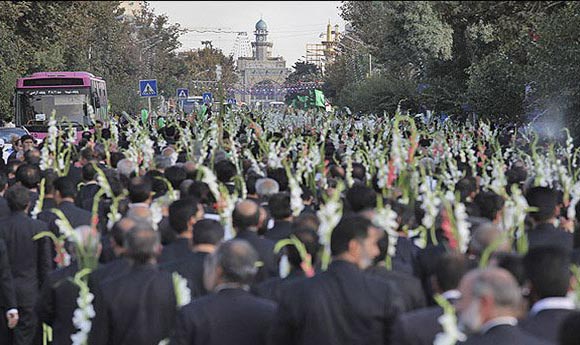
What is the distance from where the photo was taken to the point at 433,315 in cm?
535

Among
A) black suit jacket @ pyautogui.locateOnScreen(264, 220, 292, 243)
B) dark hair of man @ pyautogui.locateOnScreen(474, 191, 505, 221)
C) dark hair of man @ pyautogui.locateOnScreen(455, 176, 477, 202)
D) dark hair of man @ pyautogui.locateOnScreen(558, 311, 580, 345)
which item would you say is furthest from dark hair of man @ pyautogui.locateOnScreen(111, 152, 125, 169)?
dark hair of man @ pyautogui.locateOnScreen(558, 311, 580, 345)

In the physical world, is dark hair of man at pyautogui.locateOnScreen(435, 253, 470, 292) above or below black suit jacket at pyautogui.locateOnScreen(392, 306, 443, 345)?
above

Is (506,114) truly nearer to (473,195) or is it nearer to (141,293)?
(473,195)

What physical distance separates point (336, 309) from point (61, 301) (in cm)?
213

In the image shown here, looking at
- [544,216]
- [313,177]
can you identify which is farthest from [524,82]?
[544,216]

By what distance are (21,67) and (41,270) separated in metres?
27.5

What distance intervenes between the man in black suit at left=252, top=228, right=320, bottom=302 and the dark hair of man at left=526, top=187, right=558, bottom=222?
74.8 inches

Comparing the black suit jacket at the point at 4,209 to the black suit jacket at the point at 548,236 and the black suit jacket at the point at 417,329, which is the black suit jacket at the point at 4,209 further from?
→ the black suit jacket at the point at 417,329

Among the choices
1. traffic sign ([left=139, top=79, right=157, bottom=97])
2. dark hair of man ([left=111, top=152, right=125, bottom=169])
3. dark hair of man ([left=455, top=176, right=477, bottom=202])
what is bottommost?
dark hair of man ([left=455, top=176, right=477, bottom=202])

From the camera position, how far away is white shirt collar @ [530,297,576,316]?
195 inches

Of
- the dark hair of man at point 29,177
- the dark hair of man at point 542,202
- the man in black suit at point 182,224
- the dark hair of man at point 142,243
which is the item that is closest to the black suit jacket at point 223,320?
the dark hair of man at point 142,243

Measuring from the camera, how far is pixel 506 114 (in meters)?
28.2

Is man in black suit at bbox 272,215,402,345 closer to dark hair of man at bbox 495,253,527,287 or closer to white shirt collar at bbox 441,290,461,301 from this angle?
white shirt collar at bbox 441,290,461,301

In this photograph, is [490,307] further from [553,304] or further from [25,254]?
[25,254]
